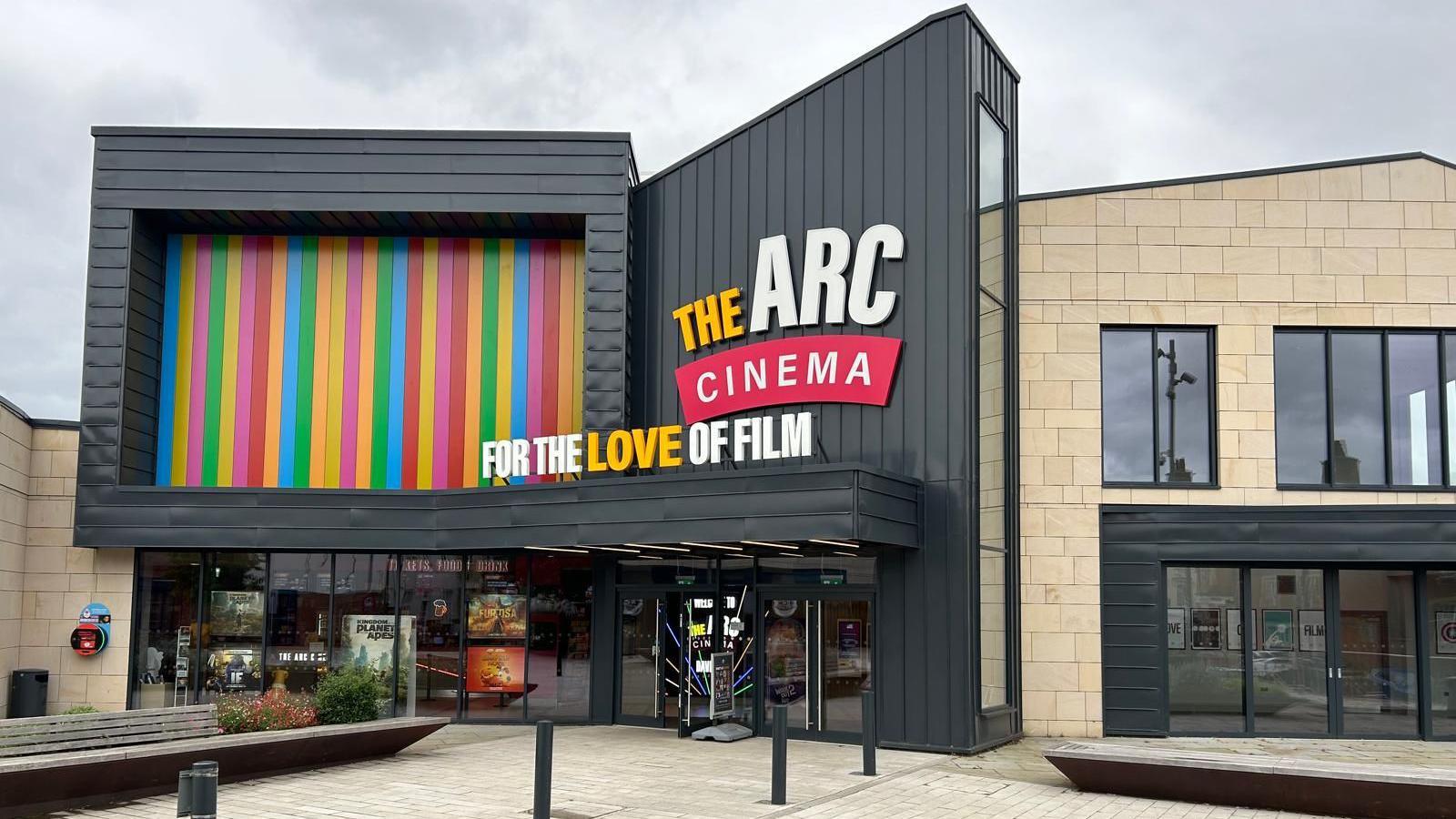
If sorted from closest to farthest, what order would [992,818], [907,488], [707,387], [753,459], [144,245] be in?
1. [992,818]
2. [907,488]
3. [753,459]
4. [707,387]
5. [144,245]

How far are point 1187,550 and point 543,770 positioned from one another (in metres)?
11.5

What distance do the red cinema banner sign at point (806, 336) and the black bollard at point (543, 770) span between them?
25.8 feet

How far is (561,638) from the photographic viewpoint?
20.5m

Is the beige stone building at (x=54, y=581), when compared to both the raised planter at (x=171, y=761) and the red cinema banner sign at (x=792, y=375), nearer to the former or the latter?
the raised planter at (x=171, y=761)

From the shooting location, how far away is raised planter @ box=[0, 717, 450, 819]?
11578 millimetres

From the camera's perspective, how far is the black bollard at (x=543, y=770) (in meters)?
11.2

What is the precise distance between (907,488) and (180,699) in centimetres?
1273

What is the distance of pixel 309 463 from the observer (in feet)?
70.3

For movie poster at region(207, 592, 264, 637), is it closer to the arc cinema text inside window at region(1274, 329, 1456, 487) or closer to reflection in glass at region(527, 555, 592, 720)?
reflection in glass at region(527, 555, 592, 720)

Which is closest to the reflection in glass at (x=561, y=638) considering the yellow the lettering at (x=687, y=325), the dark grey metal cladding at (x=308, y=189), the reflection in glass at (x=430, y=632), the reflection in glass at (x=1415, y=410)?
the reflection in glass at (x=430, y=632)

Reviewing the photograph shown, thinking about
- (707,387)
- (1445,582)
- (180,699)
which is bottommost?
(180,699)

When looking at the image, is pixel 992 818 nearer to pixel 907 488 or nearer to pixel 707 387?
pixel 907 488

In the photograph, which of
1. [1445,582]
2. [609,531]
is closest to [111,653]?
[609,531]

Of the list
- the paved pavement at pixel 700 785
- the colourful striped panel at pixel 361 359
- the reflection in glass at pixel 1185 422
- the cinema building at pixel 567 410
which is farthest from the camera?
the colourful striped panel at pixel 361 359
